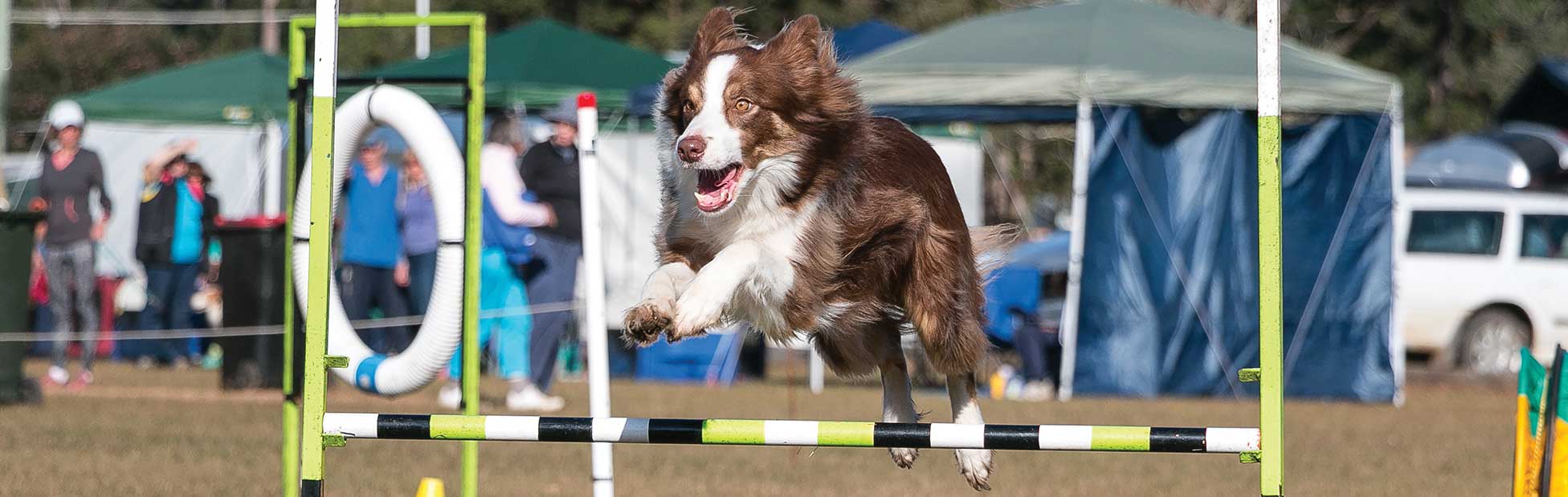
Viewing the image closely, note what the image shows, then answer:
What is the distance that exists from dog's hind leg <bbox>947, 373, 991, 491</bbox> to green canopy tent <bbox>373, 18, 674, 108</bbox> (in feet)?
32.2

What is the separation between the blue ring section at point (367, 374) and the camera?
19.4 ft

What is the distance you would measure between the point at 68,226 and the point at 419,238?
8.97 ft

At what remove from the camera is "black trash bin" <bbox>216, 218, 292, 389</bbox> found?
1346cm

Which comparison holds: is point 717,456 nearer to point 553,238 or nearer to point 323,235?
point 553,238

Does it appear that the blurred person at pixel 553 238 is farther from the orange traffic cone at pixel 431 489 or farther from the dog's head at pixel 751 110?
the dog's head at pixel 751 110

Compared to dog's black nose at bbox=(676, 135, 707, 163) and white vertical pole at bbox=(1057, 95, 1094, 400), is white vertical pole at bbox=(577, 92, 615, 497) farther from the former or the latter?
white vertical pole at bbox=(1057, 95, 1094, 400)

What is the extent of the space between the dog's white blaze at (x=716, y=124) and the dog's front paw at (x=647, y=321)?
1.67 feet

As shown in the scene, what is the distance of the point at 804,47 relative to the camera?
17.5 feet

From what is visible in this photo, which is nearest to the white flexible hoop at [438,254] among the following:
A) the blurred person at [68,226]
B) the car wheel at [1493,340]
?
the blurred person at [68,226]

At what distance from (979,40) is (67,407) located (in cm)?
772

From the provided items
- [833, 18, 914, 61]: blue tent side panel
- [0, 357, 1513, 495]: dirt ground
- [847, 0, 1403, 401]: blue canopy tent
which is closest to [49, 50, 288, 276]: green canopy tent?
[0, 357, 1513, 495]: dirt ground

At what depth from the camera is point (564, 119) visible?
11867mm

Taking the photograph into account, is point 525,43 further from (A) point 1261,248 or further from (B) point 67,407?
(A) point 1261,248

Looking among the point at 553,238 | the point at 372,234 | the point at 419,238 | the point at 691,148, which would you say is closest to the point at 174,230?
the point at 372,234
